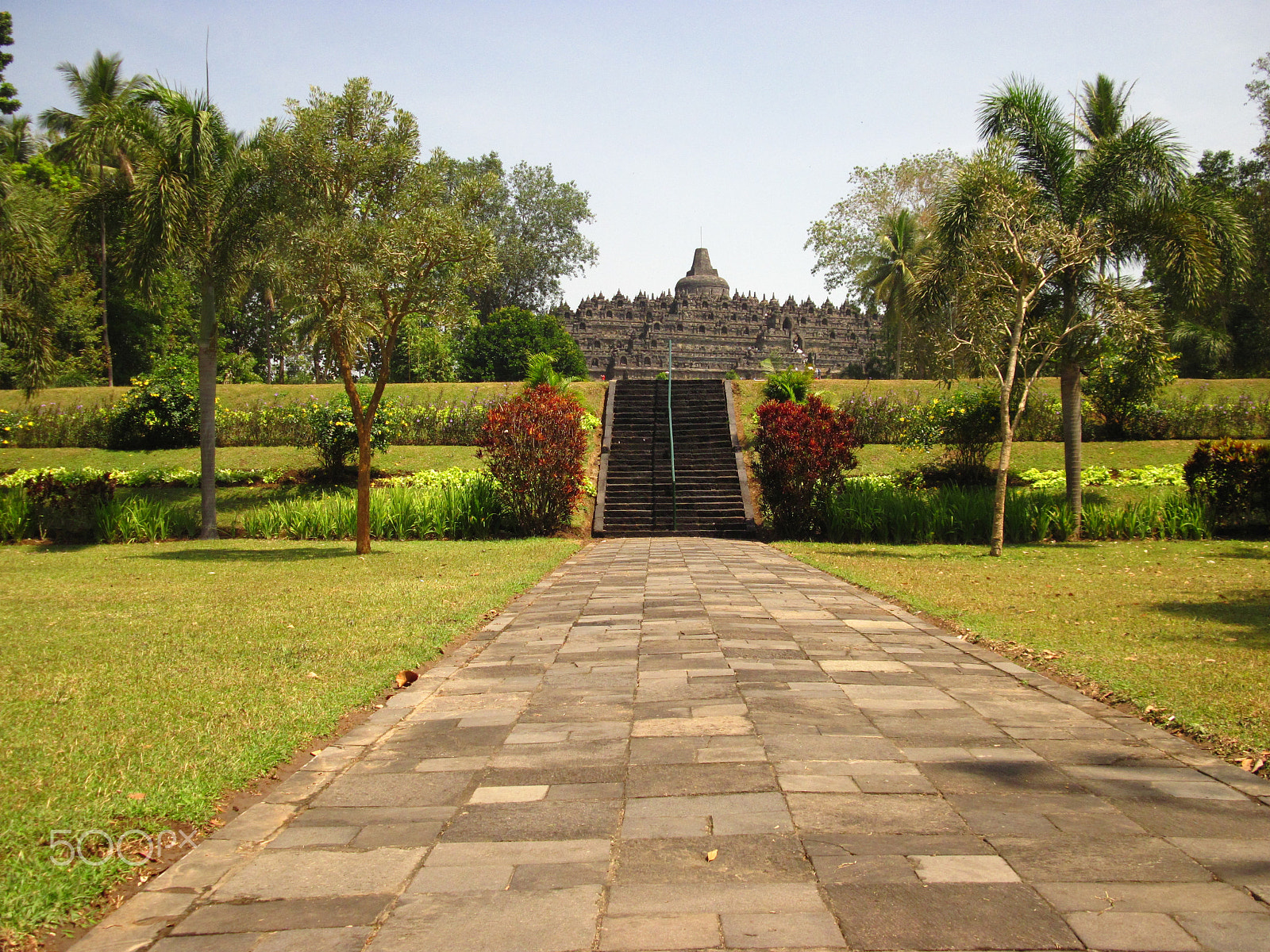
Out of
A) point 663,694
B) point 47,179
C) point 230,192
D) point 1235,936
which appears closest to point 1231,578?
point 663,694

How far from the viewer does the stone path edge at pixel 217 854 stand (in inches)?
85.6

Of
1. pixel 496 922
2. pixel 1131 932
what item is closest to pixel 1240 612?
pixel 1131 932

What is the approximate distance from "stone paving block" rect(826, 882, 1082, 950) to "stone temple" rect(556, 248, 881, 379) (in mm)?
48940

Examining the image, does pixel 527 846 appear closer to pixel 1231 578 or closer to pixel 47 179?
pixel 1231 578

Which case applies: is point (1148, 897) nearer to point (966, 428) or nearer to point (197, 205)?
point (197, 205)

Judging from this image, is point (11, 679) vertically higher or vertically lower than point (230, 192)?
lower

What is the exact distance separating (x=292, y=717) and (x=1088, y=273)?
1269 cm

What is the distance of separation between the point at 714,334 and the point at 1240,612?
48445 millimetres

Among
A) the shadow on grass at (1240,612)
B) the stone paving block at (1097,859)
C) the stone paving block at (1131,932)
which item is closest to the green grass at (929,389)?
the shadow on grass at (1240,612)

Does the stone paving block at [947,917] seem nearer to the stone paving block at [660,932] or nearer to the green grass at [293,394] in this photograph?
the stone paving block at [660,932]

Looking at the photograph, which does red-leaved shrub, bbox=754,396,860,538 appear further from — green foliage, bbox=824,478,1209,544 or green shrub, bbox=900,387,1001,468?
green shrub, bbox=900,387,1001,468

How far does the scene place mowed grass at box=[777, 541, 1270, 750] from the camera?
4.30 metres

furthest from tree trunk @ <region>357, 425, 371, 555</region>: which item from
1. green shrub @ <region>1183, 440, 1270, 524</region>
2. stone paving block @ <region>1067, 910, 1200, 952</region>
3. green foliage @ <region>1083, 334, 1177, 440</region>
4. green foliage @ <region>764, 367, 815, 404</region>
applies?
green shrub @ <region>1183, 440, 1270, 524</region>

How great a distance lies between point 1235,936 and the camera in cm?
210
